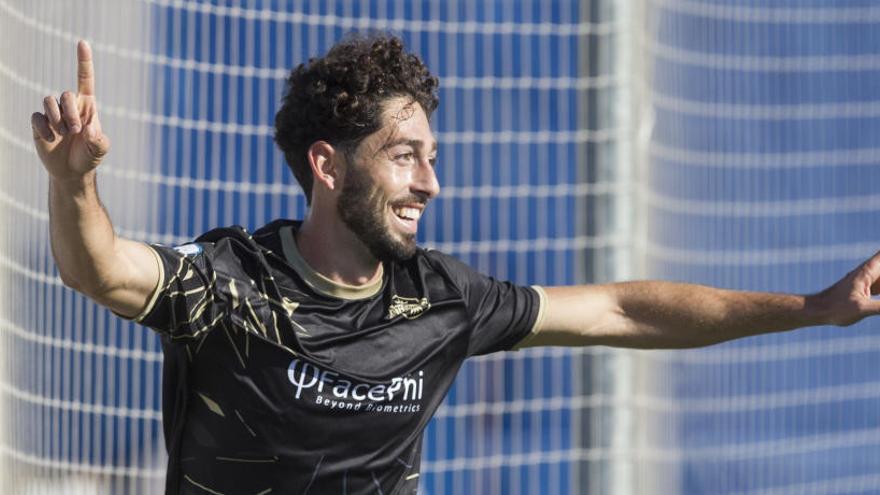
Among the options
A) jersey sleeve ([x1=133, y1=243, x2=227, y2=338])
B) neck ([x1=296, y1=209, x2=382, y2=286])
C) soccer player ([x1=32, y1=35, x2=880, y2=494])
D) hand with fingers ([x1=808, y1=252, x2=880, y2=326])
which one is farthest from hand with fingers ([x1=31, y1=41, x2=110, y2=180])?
hand with fingers ([x1=808, y1=252, x2=880, y2=326])

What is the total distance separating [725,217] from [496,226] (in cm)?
92

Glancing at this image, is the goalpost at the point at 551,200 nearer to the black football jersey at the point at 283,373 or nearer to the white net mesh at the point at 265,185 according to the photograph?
the white net mesh at the point at 265,185

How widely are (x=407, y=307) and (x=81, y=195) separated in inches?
40.8

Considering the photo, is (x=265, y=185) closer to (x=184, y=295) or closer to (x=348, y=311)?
(x=348, y=311)

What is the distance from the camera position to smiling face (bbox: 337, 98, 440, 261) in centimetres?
423

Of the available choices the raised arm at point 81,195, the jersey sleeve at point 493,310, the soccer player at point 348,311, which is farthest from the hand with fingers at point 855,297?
the raised arm at point 81,195

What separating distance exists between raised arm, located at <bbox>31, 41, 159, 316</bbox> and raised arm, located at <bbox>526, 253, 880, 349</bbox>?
1266 millimetres

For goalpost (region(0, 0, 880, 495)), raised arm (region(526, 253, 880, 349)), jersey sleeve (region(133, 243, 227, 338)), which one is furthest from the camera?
goalpost (region(0, 0, 880, 495))

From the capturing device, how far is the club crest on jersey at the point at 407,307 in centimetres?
424

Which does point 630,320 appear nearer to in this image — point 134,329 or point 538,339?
point 538,339

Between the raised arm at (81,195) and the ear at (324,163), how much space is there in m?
0.79

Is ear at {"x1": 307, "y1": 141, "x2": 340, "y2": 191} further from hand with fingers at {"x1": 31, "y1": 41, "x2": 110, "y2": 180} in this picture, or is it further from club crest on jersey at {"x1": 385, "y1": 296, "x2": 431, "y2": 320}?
hand with fingers at {"x1": 31, "y1": 41, "x2": 110, "y2": 180}

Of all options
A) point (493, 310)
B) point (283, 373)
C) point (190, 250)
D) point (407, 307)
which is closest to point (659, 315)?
point (493, 310)

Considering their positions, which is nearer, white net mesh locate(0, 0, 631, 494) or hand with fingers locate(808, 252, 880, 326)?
hand with fingers locate(808, 252, 880, 326)
